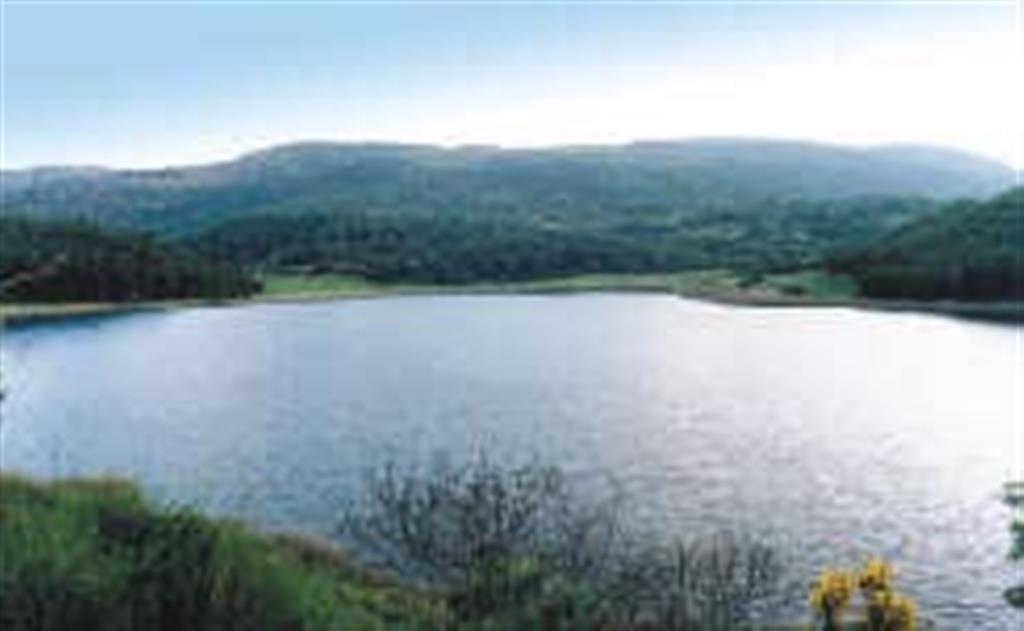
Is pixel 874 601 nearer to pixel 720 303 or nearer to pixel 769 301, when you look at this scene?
pixel 769 301

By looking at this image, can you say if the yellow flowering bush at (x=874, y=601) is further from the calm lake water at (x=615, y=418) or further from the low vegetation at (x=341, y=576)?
the calm lake water at (x=615, y=418)

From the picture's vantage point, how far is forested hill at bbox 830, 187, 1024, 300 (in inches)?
6969

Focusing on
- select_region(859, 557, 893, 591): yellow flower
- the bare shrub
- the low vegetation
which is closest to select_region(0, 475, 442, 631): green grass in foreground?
the low vegetation

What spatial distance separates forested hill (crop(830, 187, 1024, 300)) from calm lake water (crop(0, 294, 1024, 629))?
1990 centimetres

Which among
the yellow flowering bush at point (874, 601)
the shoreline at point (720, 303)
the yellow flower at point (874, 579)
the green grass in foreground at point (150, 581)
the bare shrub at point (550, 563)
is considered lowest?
the shoreline at point (720, 303)

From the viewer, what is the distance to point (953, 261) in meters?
182

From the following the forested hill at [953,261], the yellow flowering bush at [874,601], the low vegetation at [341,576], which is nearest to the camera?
the low vegetation at [341,576]

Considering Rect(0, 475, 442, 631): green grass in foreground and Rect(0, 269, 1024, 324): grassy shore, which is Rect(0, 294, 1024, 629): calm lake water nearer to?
Rect(0, 269, 1024, 324): grassy shore

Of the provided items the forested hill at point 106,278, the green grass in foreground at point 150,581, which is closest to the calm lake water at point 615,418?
the forested hill at point 106,278

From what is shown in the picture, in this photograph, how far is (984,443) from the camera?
8156 cm

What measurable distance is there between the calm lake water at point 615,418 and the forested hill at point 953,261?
19.9 metres

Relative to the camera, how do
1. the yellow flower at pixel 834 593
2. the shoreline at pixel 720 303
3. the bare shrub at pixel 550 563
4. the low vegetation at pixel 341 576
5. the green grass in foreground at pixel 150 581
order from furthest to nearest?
the shoreline at pixel 720 303 → the yellow flower at pixel 834 593 → the bare shrub at pixel 550 563 → the low vegetation at pixel 341 576 → the green grass in foreground at pixel 150 581

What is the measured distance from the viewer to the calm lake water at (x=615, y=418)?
59094 mm

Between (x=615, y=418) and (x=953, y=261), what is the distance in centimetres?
10526
